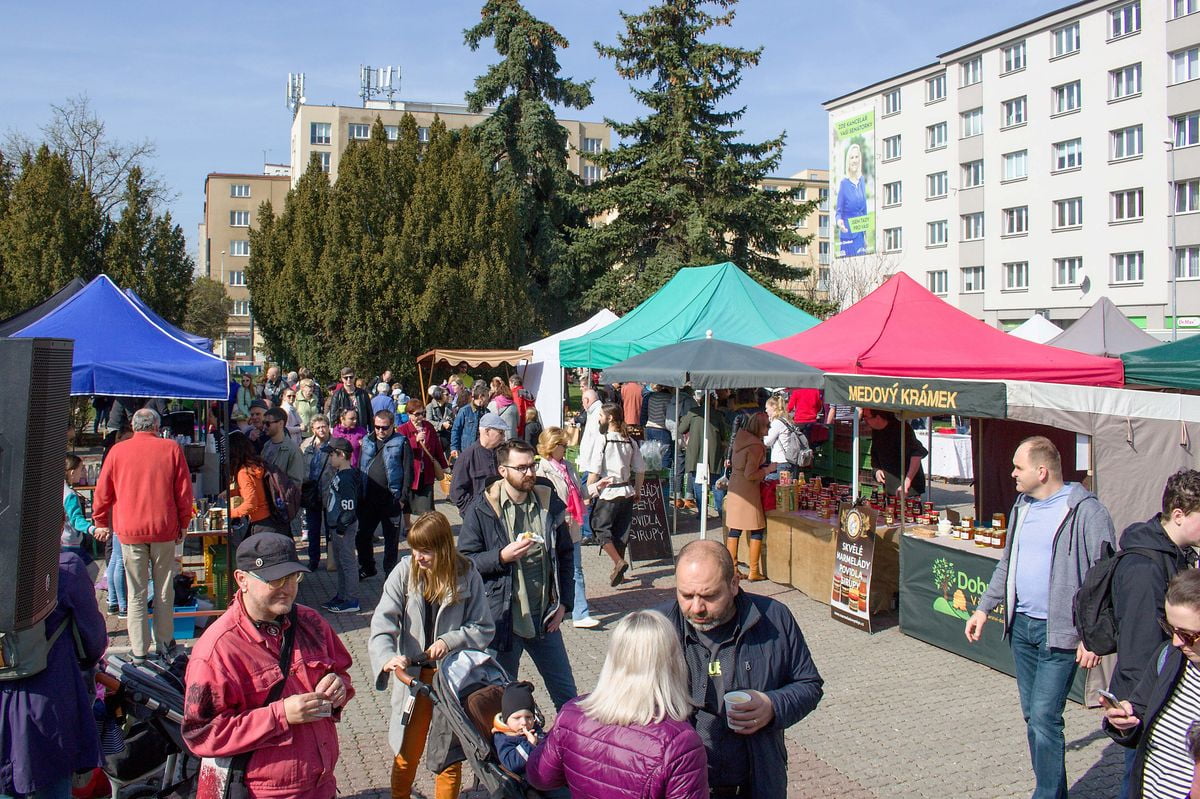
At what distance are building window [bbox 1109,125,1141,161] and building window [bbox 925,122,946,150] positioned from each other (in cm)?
979

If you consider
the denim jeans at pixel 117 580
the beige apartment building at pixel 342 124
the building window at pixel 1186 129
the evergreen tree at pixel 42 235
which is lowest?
the denim jeans at pixel 117 580

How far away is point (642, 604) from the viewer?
29.7 feet

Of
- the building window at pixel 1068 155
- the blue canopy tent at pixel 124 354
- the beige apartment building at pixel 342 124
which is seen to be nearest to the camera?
the blue canopy tent at pixel 124 354

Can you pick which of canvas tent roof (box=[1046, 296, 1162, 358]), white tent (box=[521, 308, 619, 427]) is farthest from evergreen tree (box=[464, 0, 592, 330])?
canvas tent roof (box=[1046, 296, 1162, 358])

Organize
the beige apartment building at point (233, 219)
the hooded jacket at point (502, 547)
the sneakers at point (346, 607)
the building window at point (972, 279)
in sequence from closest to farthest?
the hooded jacket at point (502, 547), the sneakers at point (346, 607), the building window at point (972, 279), the beige apartment building at point (233, 219)

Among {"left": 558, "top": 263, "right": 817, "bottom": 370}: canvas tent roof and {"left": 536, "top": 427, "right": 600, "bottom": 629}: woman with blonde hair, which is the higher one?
{"left": 558, "top": 263, "right": 817, "bottom": 370}: canvas tent roof

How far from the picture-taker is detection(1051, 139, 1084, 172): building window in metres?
40.8

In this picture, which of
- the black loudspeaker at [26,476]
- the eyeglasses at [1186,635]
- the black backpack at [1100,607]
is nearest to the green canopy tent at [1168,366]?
the black backpack at [1100,607]

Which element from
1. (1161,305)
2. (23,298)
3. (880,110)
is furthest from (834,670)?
(880,110)

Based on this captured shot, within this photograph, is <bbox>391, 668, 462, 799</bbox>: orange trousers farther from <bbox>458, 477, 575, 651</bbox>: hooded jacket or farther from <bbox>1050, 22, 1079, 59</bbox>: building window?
<bbox>1050, 22, 1079, 59</bbox>: building window

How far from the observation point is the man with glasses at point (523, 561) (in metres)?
4.93

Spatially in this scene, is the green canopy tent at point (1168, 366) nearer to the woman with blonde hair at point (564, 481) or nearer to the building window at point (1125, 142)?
the woman with blonde hair at point (564, 481)

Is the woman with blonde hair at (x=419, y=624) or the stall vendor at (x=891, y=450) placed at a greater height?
the stall vendor at (x=891, y=450)

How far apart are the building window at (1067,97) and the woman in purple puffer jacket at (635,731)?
45.2 meters
